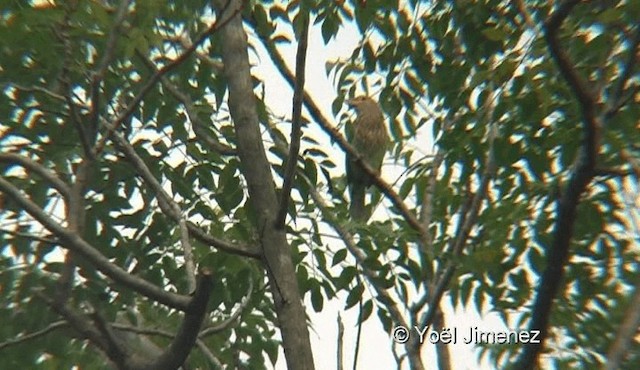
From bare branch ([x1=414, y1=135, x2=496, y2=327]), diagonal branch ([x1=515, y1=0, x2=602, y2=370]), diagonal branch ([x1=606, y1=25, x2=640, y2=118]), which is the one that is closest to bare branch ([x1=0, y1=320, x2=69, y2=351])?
bare branch ([x1=414, y1=135, x2=496, y2=327])

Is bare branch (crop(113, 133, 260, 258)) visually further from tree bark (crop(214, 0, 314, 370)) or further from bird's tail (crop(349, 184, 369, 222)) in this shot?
bird's tail (crop(349, 184, 369, 222))

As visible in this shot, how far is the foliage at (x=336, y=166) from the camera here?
11.9ft

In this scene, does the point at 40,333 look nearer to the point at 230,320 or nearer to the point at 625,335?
the point at 230,320

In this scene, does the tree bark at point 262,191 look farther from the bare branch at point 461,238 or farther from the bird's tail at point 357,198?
the bird's tail at point 357,198

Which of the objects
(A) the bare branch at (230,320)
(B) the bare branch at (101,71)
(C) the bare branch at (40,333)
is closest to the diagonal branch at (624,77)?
(A) the bare branch at (230,320)

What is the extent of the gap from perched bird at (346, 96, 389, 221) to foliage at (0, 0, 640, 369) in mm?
1205

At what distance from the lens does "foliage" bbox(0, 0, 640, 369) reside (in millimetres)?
3621

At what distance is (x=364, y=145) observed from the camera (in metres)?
6.93

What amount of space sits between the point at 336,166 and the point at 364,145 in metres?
2.65

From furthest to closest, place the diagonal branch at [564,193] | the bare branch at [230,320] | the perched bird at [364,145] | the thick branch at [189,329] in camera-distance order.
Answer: the perched bird at [364,145]
the bare branch at [230,320]
the diagonal branch at [564,193]
the thick branch at [189,329]

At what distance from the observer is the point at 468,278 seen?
412 cm

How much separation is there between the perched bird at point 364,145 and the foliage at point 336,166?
1205mm

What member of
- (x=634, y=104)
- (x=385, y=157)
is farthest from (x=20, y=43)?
(x=385, y=157)

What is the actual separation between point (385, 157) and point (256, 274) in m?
2.37
